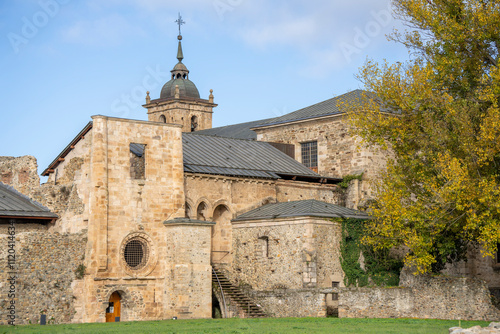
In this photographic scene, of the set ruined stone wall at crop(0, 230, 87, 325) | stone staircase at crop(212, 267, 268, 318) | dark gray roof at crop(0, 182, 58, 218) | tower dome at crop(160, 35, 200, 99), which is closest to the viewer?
ruined stone wall at crop(0, 230, 87, 325)

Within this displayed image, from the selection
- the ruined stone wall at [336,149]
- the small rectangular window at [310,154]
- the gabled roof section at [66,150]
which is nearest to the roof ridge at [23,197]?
the gabled roof section at [66,150]

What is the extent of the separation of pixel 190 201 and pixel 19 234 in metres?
8.18

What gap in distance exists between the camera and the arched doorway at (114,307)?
3212cm

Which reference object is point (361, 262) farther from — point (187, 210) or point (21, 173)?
point (21, 173)

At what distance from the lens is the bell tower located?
77875 millimetres

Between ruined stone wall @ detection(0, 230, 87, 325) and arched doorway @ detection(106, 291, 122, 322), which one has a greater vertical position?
ruined stone wall @ detection(0, 230, 87, 325)

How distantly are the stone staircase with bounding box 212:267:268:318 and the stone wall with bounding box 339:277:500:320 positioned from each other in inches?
184

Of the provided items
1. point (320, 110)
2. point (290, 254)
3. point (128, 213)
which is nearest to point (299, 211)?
point (290, 254)

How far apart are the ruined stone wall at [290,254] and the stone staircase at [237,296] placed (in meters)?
1.11

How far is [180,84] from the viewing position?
80.0 metres

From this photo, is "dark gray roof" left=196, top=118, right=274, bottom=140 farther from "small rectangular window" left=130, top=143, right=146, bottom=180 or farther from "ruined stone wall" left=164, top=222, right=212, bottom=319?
"ruined stone wall" left=164, top=222, right=212, bottom=319

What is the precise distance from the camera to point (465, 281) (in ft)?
92.8

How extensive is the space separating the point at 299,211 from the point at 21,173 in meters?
13.1

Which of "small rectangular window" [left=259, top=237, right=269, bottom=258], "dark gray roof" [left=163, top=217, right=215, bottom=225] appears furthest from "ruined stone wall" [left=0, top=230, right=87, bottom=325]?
"small rectangular window" [left=259, top=237, right=269, bottom=258]
